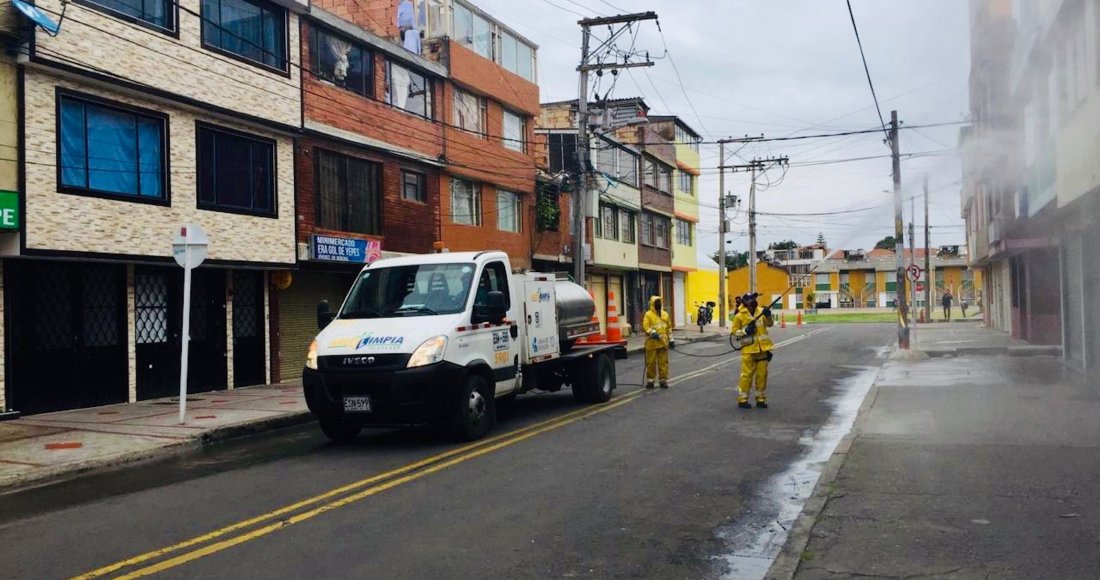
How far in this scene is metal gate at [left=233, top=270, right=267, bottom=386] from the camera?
17.1 meters

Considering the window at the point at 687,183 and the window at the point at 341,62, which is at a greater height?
the window at the point at 687,183

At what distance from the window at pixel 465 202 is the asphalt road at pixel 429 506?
13.5m

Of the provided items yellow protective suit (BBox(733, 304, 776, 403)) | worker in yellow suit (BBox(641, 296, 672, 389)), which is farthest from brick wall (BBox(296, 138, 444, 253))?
yellow protective suit (BBox(733, 304, 776, 403))

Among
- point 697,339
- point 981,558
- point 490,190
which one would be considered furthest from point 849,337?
point 981,558

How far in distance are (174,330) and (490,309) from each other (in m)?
8.55

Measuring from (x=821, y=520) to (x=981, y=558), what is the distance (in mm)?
1142

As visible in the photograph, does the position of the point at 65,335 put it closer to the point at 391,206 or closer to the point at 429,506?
the point at 391,206

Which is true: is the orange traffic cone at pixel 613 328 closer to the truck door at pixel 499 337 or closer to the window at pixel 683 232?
the truck door at pixel 499 337

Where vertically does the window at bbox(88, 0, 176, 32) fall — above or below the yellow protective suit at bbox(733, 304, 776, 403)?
above

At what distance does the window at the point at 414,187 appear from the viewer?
21.8 meters

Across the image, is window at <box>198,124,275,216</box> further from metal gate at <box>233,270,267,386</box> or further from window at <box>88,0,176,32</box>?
window at <box>88,0,176,32</box>

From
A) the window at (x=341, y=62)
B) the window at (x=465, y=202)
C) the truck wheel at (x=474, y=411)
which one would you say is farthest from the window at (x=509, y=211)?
the truck wheel at (x=474, y=411)

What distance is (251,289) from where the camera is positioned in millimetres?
17609

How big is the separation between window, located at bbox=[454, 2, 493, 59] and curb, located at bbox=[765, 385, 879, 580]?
18.1 meters
